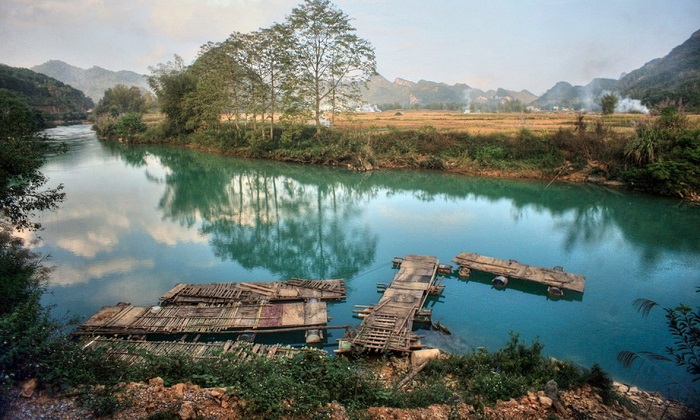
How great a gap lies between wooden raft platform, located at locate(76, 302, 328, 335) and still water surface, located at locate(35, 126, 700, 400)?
60 cm

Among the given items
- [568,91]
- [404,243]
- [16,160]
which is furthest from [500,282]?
[568,91]

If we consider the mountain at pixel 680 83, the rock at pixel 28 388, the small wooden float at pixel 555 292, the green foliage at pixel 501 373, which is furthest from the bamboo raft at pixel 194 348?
the mountain at pixel 680 83

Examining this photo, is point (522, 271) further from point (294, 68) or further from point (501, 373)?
point (294, 68)

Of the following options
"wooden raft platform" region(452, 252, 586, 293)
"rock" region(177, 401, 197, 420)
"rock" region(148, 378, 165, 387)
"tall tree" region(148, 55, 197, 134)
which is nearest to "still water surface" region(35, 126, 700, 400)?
"wooden raft platform" region(452, 252, 586, 293)

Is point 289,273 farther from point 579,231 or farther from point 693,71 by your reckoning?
point 693,71

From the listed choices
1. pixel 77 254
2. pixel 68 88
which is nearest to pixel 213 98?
pixel 77 254

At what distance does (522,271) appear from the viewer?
12102 mm

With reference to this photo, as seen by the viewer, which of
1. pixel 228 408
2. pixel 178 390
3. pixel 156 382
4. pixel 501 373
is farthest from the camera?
pixel 501 373

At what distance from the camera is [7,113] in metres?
11.4

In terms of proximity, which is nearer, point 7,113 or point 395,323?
point 395,323

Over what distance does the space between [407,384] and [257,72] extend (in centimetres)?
3133

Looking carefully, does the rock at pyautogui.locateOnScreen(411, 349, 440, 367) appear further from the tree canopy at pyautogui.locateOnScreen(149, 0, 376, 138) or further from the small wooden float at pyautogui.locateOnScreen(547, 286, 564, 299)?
the tree canopy at pyautogui.locateOnScreen(149, 0, 376, 138)

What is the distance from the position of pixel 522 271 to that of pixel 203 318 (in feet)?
29.4


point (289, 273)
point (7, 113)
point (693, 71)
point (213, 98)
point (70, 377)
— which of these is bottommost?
point (289, 273)
